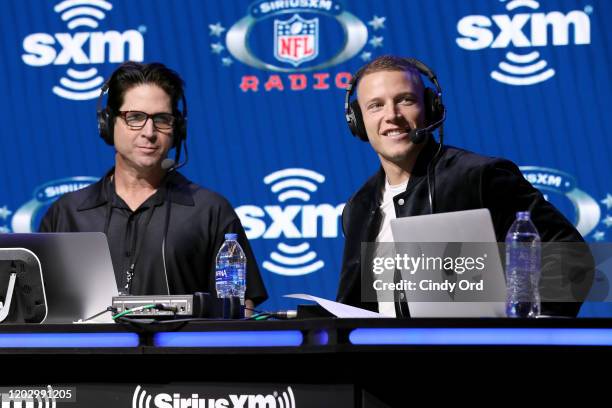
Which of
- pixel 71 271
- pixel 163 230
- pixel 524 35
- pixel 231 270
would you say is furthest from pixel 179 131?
pixel 524 35

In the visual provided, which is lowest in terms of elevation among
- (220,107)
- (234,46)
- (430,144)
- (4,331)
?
(4,331)

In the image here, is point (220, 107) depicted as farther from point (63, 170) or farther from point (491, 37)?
point (491, 37)

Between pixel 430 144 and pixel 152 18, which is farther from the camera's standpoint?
pixel 152 18

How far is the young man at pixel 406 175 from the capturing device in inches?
117

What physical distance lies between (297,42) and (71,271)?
83.6 inches

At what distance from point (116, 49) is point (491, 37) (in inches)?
68.9

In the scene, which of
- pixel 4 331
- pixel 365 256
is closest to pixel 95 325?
pixel 4 331

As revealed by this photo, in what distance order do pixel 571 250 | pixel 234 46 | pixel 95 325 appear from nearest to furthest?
pixel 95 325 < pixel 571 250 < pixel 234 46

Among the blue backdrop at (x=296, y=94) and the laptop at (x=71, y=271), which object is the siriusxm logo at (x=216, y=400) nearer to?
the laptop at (x=71, y=271)

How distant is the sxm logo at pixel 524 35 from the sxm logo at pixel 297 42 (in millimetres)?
439

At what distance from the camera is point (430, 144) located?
318 centimetres

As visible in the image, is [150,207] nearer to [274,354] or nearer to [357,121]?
[357,121]

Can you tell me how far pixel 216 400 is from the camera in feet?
7.04

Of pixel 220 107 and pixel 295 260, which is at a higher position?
pixel 220 107
